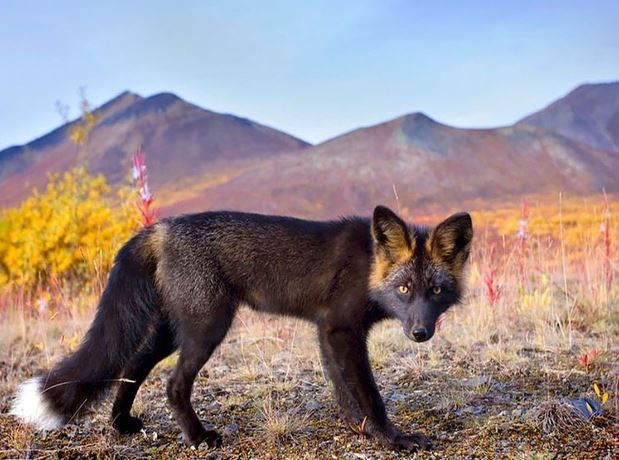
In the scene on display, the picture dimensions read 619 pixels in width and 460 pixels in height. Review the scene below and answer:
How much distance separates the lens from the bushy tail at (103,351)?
3877 millimetres

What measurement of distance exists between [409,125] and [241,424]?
19.9 meters

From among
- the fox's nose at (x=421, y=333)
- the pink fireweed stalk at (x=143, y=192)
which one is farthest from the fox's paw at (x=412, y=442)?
the pink fireweed stalk at (x=143, y=192)

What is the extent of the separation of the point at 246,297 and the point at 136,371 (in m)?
0.90

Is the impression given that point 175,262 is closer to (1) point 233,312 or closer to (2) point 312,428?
(1) point 233,312

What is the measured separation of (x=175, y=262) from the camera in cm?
410

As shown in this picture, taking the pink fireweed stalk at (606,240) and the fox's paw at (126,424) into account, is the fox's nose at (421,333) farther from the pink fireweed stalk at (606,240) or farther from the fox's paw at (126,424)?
the pink fireweed stalk at (606,240)

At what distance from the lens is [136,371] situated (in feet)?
14.0

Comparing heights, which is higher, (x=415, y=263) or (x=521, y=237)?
(x=415, y=263)

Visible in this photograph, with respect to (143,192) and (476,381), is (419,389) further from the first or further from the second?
(143,192)

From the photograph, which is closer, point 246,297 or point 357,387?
point 357,387

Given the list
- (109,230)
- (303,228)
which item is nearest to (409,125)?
(109,230)

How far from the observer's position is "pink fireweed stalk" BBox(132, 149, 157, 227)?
6078mm

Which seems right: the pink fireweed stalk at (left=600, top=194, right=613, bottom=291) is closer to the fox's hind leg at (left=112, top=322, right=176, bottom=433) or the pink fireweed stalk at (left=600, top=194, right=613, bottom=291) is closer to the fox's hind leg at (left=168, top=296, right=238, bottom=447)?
the fox's hind leg at (left=168, top=296, right=238, bottom=447)

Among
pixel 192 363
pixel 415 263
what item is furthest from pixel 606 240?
pixel 192 363
